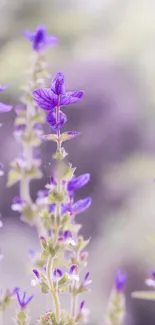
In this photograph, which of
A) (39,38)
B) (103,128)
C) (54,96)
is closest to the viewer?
(54,96)

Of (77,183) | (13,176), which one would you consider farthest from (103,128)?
(77,183)

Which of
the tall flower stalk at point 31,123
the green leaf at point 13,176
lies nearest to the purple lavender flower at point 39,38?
the tall flower stalk at point 31,123

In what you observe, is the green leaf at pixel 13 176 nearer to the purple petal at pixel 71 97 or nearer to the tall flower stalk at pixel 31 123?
the tall flower stalk at pixel 31 123

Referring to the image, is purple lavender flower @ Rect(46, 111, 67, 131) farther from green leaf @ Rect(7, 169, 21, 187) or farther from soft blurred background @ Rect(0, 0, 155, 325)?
soft blurred background @ Rect(0, 0, 155, 325)

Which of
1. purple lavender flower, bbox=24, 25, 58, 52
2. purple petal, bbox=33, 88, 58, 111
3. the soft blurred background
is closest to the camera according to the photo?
purple petal, bbox=33, 88, 58, 111

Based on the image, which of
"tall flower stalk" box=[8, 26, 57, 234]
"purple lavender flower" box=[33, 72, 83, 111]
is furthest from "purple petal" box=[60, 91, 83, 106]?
"tall flower stalk" box=[8, 26, 57, 234]

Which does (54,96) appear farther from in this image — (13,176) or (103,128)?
(103,128)
